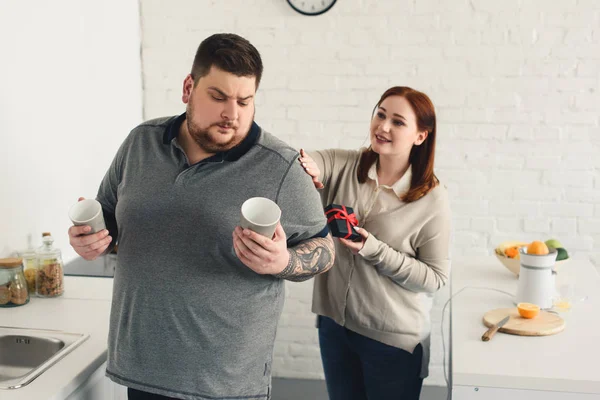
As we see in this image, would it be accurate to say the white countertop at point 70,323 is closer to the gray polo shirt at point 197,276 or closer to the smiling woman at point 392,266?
the gray polo shirt at point 197,276

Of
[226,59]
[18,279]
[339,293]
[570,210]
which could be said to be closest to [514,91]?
[570,210]

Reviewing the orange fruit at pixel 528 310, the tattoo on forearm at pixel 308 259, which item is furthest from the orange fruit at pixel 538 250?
the tattoo on forearm at pixel 308 259

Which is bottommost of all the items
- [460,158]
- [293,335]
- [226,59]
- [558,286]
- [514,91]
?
[293,335]

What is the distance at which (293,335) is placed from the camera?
3.18 metres

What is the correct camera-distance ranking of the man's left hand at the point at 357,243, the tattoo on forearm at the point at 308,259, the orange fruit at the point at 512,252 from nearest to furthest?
the tattoo on forearm at the point at 308,259 < the man's left hand at the point at 357,243 < the orange fruit at the point at 512,252

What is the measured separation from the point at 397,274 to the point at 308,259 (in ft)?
1.90

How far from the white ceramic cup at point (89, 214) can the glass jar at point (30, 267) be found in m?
0.66

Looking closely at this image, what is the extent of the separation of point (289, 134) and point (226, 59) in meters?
1.71

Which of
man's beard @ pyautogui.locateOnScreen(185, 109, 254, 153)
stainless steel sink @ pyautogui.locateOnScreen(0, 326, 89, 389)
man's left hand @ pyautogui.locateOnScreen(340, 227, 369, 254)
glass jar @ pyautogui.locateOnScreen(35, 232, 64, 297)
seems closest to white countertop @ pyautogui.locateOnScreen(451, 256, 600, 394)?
man's left hand @ pyautogui.locateOnScreen(340, 227, 369, 254)

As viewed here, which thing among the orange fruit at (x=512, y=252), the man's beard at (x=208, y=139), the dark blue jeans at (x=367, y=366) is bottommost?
the dark blue jeans at (x=367, y=366)

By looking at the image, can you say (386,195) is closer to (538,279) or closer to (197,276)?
(538,279)

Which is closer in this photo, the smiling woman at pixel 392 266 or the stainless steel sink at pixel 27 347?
the stainless steel sink at pixel 27 347

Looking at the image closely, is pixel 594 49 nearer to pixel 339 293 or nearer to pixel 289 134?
pixel 289 134

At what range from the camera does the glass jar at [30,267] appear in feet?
6.31
